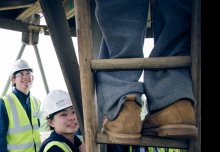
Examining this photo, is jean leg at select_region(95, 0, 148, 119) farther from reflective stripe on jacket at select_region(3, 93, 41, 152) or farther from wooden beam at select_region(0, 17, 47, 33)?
reflective stripe on jacket at select_region(3, 93, 41, 152)

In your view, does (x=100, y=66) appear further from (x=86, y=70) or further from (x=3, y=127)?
(x=3, y=127)

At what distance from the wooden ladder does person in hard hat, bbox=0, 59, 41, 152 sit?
2941 mm

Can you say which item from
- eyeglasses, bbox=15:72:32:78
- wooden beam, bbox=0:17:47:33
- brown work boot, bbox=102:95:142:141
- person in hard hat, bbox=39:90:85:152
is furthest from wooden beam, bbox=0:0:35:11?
brown work boot, bbox=102:95:142:141

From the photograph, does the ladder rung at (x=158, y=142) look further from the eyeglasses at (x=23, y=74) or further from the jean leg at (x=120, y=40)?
the eyeglasses at (x=23, y=74)

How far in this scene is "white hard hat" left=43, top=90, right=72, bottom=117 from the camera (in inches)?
98.4

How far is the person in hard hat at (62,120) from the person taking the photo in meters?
2.28

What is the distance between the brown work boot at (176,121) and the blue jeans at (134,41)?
0.05 meters

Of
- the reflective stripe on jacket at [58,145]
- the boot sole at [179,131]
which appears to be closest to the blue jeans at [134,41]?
the boot sole at [179,131]

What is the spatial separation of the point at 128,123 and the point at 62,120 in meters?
1.42

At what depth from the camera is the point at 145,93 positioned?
1.22 m

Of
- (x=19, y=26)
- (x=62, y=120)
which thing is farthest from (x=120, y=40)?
(x=19, y=26)
